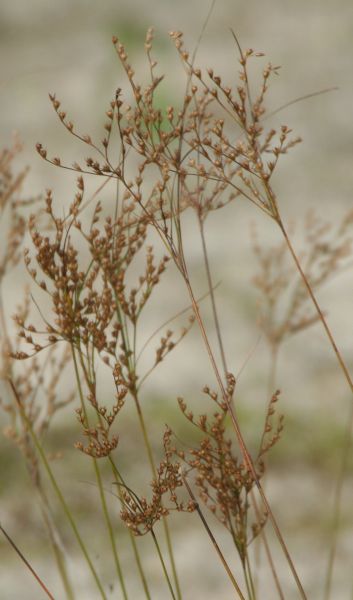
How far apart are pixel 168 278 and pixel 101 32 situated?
0.85 meters

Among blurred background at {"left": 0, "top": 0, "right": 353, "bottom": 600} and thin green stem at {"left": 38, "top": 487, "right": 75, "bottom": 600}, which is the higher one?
blurred background at {"left": 0, "top": 0, "right": 353, "bottom": 600}

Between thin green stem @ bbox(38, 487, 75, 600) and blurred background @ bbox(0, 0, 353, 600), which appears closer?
thin green stem @ bbox(38, 487, 75, 600)

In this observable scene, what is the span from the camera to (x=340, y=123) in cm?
310

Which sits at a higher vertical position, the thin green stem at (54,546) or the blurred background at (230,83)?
the blurred background at (230,83)

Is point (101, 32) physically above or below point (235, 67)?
above

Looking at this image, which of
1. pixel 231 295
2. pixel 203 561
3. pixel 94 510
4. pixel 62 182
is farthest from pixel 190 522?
pixel 62 182

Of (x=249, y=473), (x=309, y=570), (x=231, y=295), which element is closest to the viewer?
(x=249, y=473)

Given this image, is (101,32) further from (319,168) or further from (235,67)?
(319,168)

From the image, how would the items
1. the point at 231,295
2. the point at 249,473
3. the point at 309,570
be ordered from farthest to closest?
1. the point at 231,295
2. the point at 309,570
3. the point at 249,473

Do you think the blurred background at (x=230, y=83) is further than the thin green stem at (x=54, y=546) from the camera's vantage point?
Yes

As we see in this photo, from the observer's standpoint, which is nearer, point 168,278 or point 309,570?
point 309,570

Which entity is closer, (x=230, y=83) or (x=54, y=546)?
(x=54, y=546)

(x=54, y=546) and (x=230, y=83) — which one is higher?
(x=230, y=83)

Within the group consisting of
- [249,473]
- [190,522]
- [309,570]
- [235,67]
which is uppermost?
[235,67]
